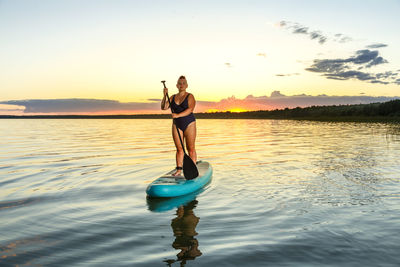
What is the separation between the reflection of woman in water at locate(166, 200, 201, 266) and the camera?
4.34 metres

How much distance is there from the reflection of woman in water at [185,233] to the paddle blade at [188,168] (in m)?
1.56

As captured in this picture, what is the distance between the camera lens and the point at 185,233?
521 cm

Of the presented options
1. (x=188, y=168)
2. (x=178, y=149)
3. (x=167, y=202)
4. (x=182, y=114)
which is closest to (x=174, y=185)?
(x=167, y=202)

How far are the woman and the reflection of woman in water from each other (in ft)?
7.53

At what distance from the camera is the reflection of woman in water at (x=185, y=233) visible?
434cm

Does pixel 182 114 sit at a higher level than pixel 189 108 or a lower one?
lower

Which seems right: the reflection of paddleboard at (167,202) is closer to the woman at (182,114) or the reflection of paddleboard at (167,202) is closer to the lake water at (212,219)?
the lake water at (212,219)

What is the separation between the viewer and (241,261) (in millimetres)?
4113

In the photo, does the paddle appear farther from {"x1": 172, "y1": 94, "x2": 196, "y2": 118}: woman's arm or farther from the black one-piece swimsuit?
{"x1": 172, "y1": 94, "x2": 196, "y2": 118}: woman's arm

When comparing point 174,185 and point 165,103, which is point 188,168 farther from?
point 165,103

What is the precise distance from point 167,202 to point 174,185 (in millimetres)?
557

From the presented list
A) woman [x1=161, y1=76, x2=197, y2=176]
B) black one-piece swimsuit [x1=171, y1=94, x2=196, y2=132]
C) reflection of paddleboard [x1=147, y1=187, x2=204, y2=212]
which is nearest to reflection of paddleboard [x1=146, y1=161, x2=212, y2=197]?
reflection of paddleboard [x1=147, y1=187, x2=204, y2=212]

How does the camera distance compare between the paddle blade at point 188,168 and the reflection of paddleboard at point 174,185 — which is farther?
the paddle blade at point 188,168

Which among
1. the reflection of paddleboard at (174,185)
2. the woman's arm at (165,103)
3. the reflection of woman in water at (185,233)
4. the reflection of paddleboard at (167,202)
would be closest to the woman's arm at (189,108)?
the woman's arm at (165,103)
